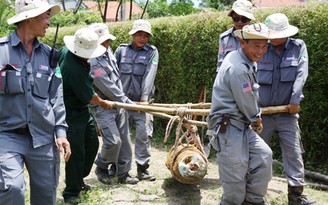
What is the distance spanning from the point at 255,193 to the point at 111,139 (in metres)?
2.33

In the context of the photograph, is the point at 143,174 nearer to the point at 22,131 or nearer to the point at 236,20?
the point at 236,20

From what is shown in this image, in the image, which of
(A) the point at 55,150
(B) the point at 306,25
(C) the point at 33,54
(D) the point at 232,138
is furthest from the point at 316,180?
(C) the point at 33,54

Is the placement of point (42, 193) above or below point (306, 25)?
below

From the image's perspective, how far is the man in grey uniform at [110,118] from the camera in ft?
19.7

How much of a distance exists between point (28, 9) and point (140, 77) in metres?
3.13

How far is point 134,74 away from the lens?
6.66 metres

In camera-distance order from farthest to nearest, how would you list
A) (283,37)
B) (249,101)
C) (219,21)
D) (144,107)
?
(219,21) → (144,107) → (283,37) → (249,101)

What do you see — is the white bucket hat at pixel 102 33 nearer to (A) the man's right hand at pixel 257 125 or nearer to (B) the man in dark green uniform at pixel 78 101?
(B) the man in dark green uniform at pixel 78 101

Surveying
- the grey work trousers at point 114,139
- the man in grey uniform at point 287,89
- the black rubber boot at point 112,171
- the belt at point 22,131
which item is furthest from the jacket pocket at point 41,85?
the black rubber boot at point 112,171

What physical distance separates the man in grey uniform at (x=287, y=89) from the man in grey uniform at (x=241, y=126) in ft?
3.17

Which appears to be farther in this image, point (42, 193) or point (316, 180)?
point (316, 180)

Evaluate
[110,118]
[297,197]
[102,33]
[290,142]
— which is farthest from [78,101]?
[297,197]

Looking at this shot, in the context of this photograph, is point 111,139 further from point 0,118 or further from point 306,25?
point 306,25

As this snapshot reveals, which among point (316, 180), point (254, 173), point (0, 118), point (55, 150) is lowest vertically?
point (316, 180)
